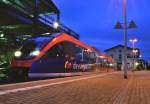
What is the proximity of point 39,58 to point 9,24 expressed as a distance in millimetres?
12528

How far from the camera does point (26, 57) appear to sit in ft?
70.1

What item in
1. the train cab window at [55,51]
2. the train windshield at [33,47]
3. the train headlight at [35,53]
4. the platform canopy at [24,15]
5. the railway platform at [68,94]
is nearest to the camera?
the railway platform at [68,94]

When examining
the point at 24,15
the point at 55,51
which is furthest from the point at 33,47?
the point at 24,15

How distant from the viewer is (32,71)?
795 inches

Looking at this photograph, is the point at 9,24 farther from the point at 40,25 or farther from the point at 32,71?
the point at 32,71

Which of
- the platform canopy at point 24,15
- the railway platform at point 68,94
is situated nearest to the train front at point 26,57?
the platform canopy at point 24,15

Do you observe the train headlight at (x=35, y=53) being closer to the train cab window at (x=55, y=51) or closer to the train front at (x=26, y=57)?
the train front at (x=26, y=57)

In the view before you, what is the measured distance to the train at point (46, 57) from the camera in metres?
20.8

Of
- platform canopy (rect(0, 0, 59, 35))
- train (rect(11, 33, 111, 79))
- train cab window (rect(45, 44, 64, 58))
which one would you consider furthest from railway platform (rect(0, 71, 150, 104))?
platform canopy (rect(0, 0, 59, 35))

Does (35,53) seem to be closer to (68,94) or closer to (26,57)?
(26,57)

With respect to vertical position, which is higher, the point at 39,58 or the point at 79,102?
the point at 39,58

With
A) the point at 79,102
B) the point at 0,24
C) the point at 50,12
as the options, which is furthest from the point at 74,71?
the point at 79,102

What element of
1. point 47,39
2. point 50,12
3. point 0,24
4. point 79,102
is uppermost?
point 50,12

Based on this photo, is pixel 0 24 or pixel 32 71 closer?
pixel 32 71
